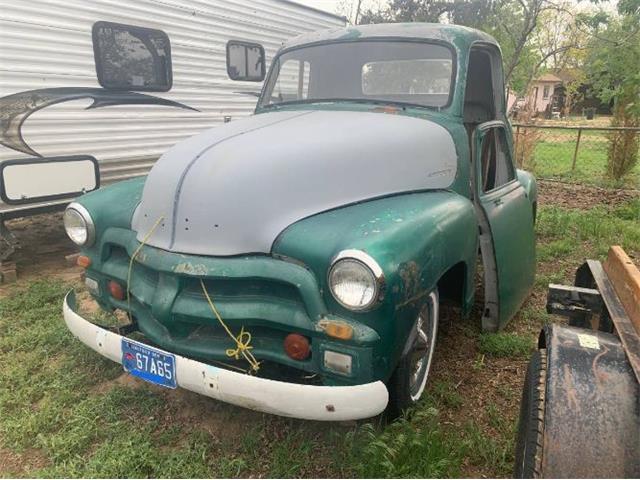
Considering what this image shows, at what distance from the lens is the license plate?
93.7 inches

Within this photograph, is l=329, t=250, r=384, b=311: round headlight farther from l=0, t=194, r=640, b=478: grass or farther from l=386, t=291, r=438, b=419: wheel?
l=0, t=194, r=640, b=478: grass

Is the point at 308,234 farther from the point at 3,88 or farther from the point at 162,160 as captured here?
the point at 3,88

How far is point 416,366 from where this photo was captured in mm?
2877

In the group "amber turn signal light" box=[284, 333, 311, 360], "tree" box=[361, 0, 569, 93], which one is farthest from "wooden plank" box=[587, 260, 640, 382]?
"tree" box=[361, 0, 569, 93]

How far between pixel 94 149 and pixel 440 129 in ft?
13.1

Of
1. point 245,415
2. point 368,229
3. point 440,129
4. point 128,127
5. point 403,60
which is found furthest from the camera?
point 128,127

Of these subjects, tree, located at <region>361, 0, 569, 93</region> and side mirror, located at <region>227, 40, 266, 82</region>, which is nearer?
side mirror, located at <region>227, 40, 266, 82</region>

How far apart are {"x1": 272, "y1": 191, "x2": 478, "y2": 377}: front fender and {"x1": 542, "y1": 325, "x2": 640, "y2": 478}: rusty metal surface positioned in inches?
23.8

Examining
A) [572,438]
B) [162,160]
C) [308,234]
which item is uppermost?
[162,160]

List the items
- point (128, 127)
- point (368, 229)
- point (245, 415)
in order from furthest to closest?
1. point (128, 127)
2. point (245, 415)
3. point (368, 229)

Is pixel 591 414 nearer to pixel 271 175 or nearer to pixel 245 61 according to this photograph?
pixel 271 175

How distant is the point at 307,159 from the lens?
2.67m

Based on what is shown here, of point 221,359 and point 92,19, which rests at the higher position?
point 92,19

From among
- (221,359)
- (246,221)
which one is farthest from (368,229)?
(221,359)
